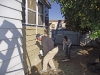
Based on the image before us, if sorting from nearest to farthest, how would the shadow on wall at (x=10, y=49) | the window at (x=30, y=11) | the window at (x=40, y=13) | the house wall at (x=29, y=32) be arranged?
1. the shadow on wall at (x=10, y=49)
2. the house wall at (x=29, y=32)
3. the window at (x=30, y=11)
4. the window at (x=40, y=13)

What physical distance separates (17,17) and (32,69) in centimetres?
393

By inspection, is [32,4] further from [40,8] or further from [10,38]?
[10,38]

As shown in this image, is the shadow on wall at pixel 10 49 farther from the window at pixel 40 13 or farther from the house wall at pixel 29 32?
the window at pixel 40 13

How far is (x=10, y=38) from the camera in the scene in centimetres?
342

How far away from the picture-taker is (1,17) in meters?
3.08

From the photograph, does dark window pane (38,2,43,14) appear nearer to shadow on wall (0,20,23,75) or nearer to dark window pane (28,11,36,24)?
dark window pane (28,11,36,24)

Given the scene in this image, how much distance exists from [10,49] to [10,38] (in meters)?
0.24

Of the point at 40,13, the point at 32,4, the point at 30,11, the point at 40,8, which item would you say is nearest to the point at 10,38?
the point at 30,11

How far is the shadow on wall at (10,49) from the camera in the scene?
313 cm

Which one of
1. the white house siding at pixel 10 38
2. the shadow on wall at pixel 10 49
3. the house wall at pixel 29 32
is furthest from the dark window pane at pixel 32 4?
the shadow on wall at pixel 10 49

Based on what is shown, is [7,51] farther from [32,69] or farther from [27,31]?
[32,69]

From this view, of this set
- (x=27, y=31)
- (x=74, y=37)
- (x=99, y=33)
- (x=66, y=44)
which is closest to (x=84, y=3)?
(x=99, y=33)

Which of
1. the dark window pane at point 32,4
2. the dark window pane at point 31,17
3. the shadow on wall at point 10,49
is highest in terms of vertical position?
the dark window pane at point 32,4

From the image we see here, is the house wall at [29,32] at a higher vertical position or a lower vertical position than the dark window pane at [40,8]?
lower
